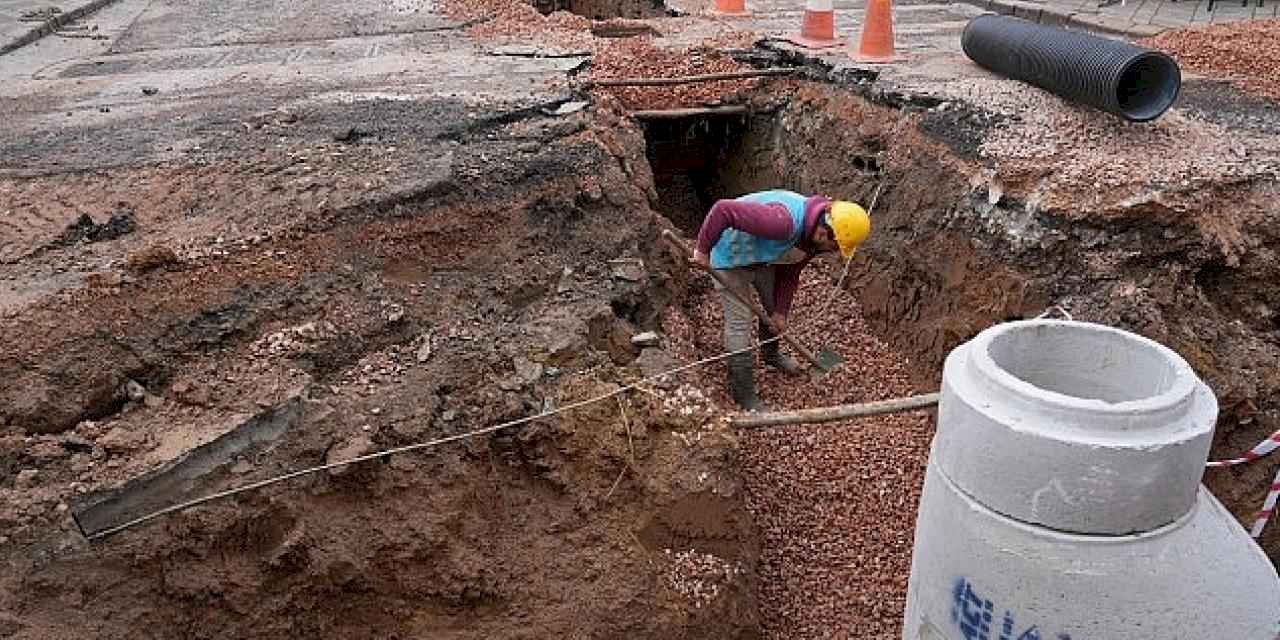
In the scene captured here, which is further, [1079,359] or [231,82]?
[231,82]

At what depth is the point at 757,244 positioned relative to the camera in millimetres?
5191

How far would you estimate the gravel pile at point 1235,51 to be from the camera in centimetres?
662

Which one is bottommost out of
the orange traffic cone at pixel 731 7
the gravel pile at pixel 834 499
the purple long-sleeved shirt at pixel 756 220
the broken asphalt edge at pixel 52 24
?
the gravel pile at pixel 834 499

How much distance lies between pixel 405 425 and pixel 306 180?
1.84 m

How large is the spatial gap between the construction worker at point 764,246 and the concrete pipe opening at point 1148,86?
1.72 m

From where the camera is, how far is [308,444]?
3.60 meters

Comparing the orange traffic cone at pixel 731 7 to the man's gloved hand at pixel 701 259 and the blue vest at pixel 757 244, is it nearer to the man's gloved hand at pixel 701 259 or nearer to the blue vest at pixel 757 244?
→ the blue vest at pixel 757 244

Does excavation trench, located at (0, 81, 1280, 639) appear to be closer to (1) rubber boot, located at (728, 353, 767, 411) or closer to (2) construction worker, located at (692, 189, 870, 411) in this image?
(1) rubber boot, located at (728, 353, 767, 411)

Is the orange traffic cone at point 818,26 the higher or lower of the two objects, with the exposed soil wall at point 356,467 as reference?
higher

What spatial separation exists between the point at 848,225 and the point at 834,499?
137 centimetres

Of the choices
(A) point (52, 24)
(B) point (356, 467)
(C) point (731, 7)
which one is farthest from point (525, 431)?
(A) point (52, 24)

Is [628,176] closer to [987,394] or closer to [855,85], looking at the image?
[855,85]

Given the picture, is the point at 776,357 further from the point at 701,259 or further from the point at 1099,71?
the point at 1099,71

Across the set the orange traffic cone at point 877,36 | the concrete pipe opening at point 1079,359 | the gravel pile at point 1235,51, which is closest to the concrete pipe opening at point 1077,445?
the concrete pipe opening at point 1079,359
